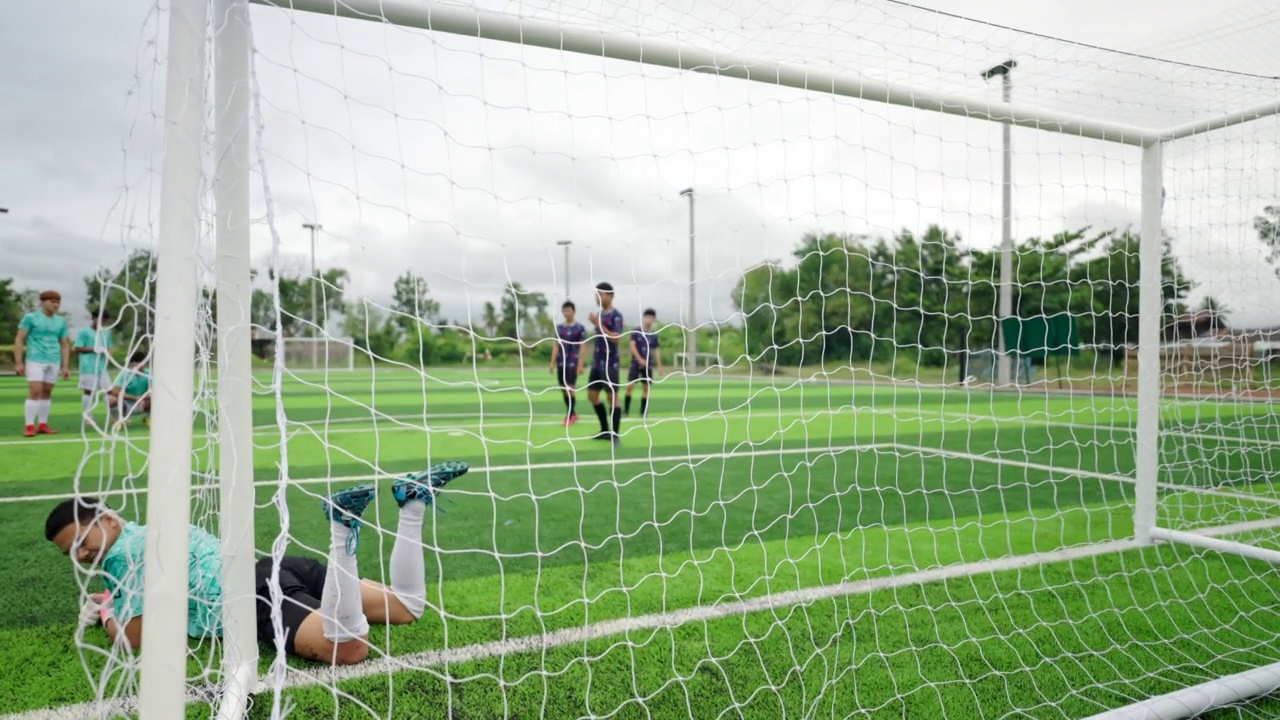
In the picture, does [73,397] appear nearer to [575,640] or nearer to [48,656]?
[48,656]

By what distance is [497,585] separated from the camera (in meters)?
3.61

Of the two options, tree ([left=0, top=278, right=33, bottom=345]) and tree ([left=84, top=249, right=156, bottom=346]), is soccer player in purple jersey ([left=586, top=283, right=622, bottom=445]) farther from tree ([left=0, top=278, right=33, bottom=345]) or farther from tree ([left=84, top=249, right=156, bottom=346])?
tree ([left=0, top=278, right=33, bottom=345])

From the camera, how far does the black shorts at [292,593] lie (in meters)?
2.80

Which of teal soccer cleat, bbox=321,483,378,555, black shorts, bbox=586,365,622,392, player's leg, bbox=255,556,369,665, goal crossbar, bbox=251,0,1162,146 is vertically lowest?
player's leg, bbox=255,556,369,665

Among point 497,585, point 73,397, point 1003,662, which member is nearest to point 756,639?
point 1003,662

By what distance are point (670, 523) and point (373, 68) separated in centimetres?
331

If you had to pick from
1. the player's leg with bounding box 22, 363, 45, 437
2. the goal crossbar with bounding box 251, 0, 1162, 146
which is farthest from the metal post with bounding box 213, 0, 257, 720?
the player's leg with bounding box 22, 363, 45, 437

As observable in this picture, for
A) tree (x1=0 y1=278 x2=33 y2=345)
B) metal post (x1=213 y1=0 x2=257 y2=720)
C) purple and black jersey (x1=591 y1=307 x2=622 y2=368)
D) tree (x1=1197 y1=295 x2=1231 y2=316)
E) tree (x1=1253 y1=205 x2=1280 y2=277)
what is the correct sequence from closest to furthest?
metal post (x1=213 y1=0 x2=257 y2=720)
tree (x1=1253 y1=205 x2=1280 y2=277)
tree (x1=1197 y1=295 x2=1231 y2=316)
purple and black jersey (x1=591 y1=307 x2=622 y2=368)
tree (x1=0 y1=278 x2=33 y2=345)

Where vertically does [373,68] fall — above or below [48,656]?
above

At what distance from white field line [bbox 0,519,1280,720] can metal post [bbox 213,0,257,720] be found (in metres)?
0.26

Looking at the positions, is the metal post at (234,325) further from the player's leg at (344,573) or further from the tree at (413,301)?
the tree at (413,301)

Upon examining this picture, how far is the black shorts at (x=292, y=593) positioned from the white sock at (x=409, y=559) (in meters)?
0.32

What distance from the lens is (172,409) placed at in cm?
157

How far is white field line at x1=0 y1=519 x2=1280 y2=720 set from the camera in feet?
7.95
